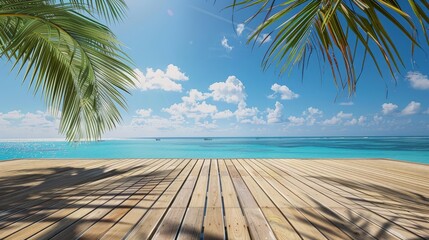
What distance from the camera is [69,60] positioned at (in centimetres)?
272

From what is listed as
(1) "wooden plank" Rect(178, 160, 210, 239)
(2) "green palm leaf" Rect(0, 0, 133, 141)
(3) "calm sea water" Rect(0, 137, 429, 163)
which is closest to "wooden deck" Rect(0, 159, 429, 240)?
(1) "wooden plank" Rect(178, 160, 210, 239)

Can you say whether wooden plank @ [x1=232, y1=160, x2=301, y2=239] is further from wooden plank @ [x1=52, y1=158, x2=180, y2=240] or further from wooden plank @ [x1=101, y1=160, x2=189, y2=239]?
wooden plank @ [x1=52, y1=158, x2=180, y2=240]

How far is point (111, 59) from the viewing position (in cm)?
260

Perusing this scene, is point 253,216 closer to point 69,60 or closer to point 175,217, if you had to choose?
point 175,217

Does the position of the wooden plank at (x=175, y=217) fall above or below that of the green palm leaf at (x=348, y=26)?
below

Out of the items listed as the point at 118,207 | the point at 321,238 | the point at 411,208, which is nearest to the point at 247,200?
the point at 321,238

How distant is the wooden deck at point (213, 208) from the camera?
1434mm

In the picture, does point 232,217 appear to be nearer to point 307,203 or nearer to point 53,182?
point 307,203

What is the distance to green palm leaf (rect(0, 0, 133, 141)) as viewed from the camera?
76.5 inches

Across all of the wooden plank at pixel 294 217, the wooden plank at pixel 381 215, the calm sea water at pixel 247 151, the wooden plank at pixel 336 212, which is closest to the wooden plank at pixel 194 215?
the wooden plank at pixel 294 217

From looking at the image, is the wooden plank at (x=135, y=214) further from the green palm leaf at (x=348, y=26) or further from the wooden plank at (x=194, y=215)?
the green palm leaf at (x=348, y=26)

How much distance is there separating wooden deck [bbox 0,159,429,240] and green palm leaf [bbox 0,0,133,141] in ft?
3.21

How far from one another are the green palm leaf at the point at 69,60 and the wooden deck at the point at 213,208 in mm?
977

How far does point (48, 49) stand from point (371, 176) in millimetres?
4746
